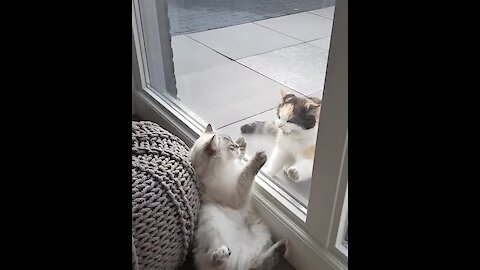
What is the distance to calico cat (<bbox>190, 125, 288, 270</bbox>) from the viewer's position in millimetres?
1144

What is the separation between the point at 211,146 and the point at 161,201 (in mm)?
305

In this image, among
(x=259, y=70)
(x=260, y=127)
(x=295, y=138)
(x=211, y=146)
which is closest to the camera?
(x=211, y=146)

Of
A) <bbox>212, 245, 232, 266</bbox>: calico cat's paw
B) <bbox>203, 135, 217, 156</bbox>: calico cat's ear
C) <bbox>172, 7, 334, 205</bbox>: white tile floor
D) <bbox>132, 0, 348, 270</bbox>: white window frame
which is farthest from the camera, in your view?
<bbox>172, 7, 334, 205</bbox>: white tile floor

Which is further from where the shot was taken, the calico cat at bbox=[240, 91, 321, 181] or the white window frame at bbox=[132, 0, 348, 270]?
the calico cat at bbox=[240, 91, 321, 181]

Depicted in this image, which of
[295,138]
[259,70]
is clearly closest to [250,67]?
[259,70]

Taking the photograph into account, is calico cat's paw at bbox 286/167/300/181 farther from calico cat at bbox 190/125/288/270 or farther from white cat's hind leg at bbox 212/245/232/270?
white cat's hind leg at bbox 212/245/232/270

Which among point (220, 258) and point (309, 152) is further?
point (309, 152)

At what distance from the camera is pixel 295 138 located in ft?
4.50

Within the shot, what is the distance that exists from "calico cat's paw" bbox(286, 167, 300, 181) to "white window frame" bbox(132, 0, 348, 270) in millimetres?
69

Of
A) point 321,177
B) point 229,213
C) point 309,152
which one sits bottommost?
point 229,213

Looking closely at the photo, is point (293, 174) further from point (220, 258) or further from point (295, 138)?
point (220, 258)

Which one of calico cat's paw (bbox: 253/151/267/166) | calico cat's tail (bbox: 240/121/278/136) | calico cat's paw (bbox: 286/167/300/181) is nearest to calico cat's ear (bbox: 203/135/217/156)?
calico cat's paw (bbox: 253/151/267/166)
